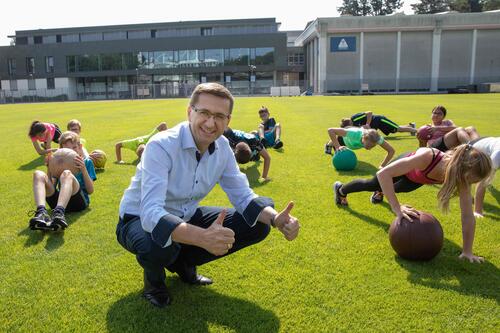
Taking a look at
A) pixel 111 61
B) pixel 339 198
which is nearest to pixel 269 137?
pixel 339 198

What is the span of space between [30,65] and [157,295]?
276 feet

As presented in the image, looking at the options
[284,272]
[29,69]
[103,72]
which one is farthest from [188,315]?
[29,69]

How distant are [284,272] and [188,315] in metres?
1.16

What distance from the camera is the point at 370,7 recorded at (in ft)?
322

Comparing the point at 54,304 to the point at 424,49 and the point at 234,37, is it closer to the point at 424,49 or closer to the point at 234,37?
the point at 424,49

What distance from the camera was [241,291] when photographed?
392 centimetres

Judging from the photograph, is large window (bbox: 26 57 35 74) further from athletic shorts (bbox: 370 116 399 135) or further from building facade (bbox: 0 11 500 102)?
athletic shorts (bbox: 370 116 399 135)

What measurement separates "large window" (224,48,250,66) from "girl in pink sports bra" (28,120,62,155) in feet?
206

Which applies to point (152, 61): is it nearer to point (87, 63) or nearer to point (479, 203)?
point (87, 63)

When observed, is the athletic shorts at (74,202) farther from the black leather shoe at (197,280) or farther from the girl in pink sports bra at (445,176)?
the girl in pink sports bra at (445,176)

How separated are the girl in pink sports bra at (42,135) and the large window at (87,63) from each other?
68306 mm

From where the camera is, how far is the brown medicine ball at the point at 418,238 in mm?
4406

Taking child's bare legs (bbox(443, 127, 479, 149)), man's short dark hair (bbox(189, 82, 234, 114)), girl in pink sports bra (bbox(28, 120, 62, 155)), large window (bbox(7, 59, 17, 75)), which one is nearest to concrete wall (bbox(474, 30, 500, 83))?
child's bare legs (bbox(443, 127, 479, 149))

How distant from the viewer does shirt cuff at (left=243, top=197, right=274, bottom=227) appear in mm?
3561
